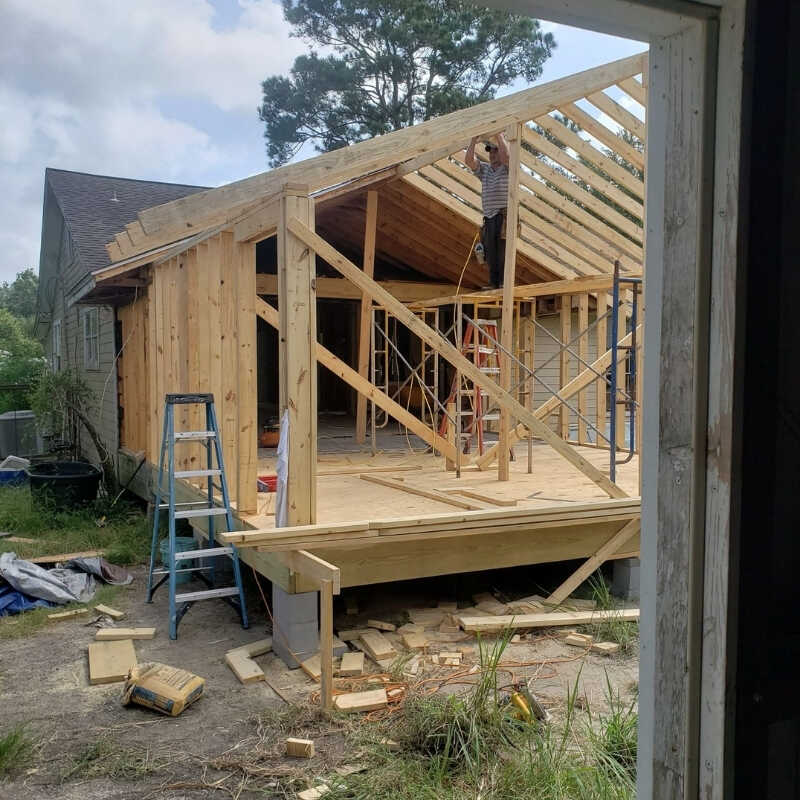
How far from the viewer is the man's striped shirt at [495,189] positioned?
299 inches

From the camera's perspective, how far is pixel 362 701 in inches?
171

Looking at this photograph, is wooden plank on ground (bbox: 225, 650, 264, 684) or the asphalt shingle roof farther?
the asphalt shingle roof

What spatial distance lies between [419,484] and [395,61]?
66.5ft

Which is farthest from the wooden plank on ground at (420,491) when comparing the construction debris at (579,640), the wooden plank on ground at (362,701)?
the wooden plank on ground at (362,701)

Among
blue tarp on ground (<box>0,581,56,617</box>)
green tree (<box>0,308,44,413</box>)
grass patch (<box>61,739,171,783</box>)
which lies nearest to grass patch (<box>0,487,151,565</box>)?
blue tarp on ground (<box>0,581,56,617</box>)

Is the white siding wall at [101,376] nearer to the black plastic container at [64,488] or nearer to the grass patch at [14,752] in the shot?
the black plastic container at [64,488]

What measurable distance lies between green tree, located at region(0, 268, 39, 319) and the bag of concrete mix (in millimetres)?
Result: 56331

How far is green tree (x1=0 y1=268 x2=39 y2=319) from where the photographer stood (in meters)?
55.7

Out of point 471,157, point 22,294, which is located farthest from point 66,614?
point 22,294

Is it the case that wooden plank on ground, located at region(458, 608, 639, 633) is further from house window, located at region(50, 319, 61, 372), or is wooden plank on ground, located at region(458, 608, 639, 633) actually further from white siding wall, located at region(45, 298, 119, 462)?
house window, located at region(50, 319, 61, 372)

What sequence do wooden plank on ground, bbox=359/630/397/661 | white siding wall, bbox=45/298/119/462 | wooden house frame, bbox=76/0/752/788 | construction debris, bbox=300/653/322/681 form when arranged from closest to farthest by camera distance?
wooden house frame, bbox=76/0/752/788
construction debris, bbox=300/653/322/681
wooden plank on ground, bbox=359/630/397/661
white siding wall, bbox=45/298/119/462

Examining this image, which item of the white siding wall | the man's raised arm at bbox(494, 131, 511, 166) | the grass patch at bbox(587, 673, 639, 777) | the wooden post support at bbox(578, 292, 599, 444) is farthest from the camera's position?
the white siding wall

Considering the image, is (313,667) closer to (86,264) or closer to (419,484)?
(419,484)

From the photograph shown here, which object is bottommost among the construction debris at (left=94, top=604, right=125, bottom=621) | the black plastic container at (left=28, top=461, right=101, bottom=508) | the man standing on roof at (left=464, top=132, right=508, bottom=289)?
the construction debris at (left=94, top=604, right=125, bottom=621)
